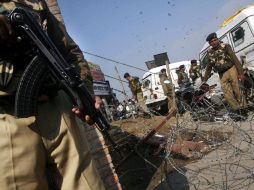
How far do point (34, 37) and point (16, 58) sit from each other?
Result: 144mm

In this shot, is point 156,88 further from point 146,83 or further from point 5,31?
point 5,31

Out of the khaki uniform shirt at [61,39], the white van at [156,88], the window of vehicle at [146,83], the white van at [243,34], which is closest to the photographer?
the khaki uniform shirt at [61,39]

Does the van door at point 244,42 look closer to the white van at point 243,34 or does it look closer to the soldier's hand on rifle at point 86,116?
the white van at point 243,34

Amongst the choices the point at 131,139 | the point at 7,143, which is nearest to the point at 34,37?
the point at 7,143

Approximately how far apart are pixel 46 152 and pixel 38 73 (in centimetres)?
38

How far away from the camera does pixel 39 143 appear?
175 centimetres

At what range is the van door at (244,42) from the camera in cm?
819

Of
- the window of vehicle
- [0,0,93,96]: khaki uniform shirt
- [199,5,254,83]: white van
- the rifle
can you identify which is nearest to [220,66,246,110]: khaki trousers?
[199,5,254,83]: white van

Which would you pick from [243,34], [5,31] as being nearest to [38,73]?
[5,31]

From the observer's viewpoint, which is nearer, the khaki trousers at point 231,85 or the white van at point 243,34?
the khaki trousers at point 231,85

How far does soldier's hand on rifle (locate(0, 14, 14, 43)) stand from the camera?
1741 mm

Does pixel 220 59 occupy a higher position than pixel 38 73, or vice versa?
pixel 220 59

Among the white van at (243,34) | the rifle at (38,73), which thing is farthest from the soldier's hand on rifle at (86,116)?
the white van at (243,34)

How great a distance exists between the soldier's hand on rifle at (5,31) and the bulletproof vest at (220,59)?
→ 6072mm
